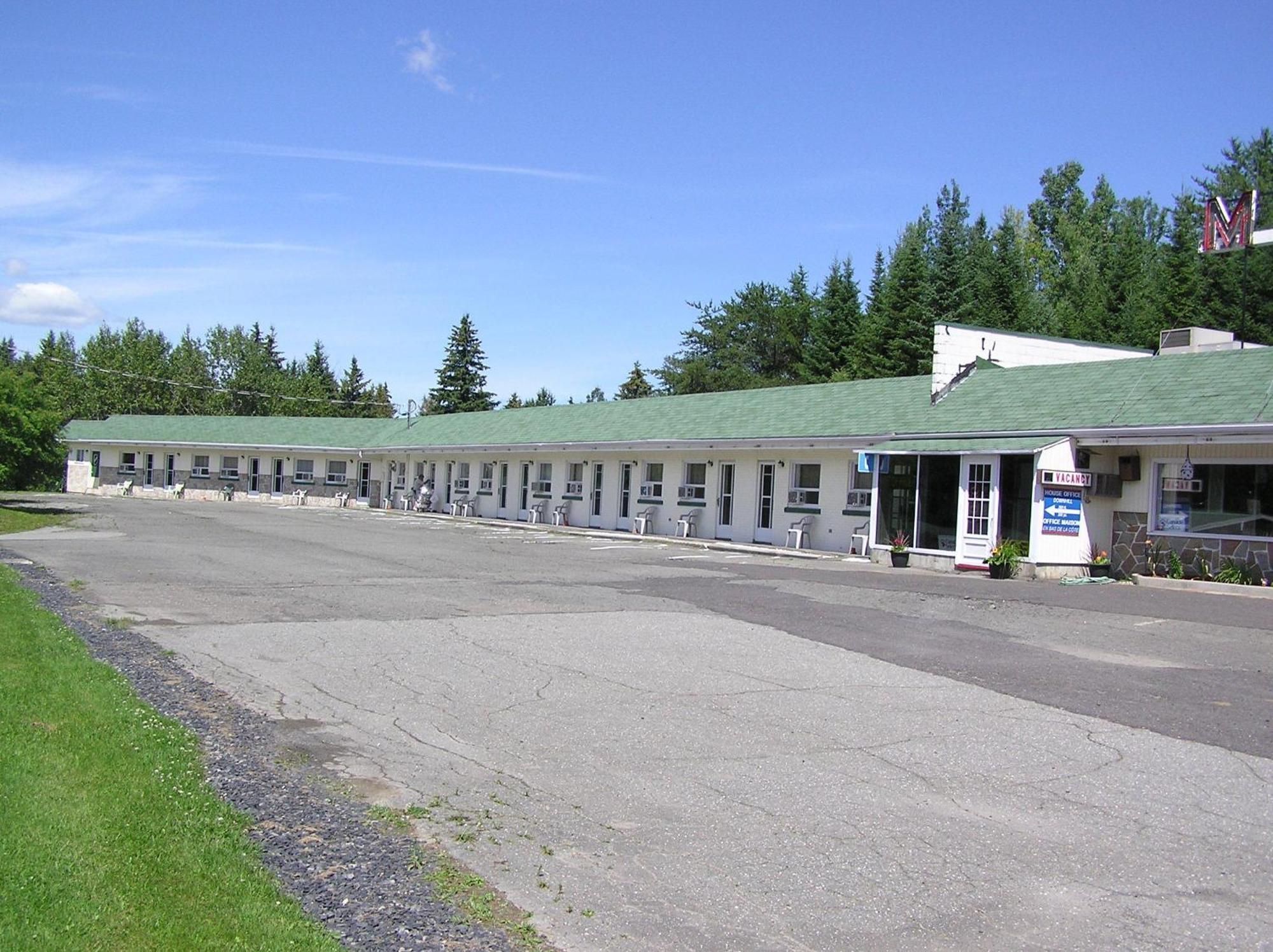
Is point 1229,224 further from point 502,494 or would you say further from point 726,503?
point 502,494

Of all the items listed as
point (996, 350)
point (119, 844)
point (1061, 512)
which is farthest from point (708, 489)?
point (119, 844)

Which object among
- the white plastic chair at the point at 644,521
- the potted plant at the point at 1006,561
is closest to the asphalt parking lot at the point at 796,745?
the potted plant at the point at 1006,561

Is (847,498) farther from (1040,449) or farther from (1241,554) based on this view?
(1241,554)

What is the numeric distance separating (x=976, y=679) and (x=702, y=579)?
8939 mm

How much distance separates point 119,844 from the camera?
4754 mm

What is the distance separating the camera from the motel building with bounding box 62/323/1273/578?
18.5 metres

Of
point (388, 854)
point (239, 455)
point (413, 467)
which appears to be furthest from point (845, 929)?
point (239, 455)

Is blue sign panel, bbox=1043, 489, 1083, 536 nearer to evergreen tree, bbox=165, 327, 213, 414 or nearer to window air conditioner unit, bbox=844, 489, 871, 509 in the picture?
window air conditioner unit, bbox=844, 489, 871, 509

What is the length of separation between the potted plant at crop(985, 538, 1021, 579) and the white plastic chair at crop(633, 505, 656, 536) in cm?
1399

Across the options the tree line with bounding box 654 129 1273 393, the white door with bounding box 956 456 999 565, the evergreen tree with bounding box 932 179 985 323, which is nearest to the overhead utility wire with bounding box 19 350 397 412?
the tree line with bounding box 654 129 1273 393

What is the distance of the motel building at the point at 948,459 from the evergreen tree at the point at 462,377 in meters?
40.7

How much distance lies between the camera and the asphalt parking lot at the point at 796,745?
4.63 m

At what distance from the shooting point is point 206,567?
59.1ft

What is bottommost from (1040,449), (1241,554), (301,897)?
(301,897)
